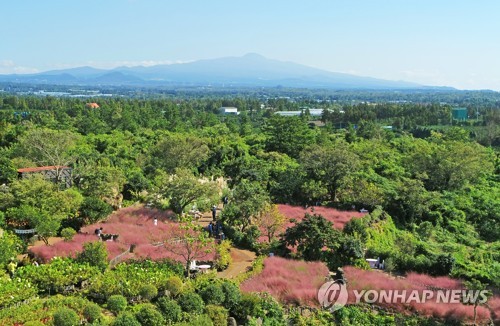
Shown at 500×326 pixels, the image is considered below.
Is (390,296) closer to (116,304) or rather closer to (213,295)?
(213,295)

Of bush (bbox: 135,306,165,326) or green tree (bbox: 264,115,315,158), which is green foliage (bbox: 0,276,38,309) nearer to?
bush (bbox: 135,306,165,326)

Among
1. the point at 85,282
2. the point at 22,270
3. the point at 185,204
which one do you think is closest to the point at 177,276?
the point at 85,282

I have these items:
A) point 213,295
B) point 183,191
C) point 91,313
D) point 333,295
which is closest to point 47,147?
point 183,191

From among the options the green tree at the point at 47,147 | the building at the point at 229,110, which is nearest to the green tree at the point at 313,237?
the green tree at the point at 47,147

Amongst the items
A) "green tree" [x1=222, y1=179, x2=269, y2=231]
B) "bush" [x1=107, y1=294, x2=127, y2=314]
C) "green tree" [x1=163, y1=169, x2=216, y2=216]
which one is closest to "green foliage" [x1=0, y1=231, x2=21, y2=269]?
"bush" [x1=107, y1=294, x2=127, y2=314]

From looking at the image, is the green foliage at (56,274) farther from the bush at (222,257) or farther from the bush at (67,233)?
the bush at (222,257)

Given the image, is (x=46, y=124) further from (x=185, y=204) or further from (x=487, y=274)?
(x=487, y=274)
